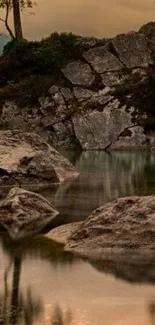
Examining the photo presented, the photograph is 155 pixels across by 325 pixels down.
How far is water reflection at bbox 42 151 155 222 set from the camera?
18.1 meters

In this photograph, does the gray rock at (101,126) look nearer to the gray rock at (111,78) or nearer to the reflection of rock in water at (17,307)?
the gray rock at (111,78)

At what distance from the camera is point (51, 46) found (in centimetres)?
6631

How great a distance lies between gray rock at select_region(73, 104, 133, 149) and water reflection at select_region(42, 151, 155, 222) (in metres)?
21.7

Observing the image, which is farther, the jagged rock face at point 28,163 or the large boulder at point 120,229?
the jagged rock face at point 28,163

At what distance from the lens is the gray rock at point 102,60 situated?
63562 millimetres

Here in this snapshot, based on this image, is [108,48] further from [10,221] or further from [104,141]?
[10,221]

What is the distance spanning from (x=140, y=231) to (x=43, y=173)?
13.4 m

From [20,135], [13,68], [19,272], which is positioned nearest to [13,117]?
[13,68]

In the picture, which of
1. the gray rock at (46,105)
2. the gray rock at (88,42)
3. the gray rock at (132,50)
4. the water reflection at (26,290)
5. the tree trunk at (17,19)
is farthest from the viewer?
the tree trunk at (17,19)

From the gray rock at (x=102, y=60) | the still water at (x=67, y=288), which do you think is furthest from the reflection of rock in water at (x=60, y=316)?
the gray rock at (x=102, y=60)

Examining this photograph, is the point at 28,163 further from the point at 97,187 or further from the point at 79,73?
the point at 79,73

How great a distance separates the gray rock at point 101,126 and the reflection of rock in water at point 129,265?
43061 millimetres

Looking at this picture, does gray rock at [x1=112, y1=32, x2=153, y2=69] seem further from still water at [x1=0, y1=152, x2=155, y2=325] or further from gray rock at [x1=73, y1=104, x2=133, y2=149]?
still water at [x1=0, y1=152, x2=155, y2=325]

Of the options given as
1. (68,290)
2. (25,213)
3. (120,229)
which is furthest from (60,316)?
(25,213)
